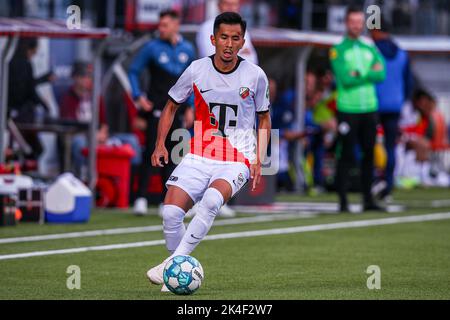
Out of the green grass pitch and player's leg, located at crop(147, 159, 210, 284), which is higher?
player's leg, located at crop(147, 159, 210, 284)

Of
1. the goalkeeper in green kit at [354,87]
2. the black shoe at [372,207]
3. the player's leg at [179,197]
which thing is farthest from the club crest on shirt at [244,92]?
the black shoe at [372,207]

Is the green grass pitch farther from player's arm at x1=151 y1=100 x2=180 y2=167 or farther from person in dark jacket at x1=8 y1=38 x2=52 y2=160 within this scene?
person in dark jacket at x1=8 y1=38 x2=52 y2=160

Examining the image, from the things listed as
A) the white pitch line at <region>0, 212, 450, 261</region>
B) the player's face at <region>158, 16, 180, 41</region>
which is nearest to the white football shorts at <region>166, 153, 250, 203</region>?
the white pitch line at <region>0, 212, 450, 261</region>

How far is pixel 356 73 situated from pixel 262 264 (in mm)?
5949

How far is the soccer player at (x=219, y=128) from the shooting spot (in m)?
8.84

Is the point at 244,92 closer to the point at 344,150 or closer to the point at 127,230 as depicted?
the point at 127,230

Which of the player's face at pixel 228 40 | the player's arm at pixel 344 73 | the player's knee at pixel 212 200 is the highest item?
the player's face at pixel 228 40

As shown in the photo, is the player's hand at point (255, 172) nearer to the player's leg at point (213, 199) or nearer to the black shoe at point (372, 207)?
the player's leg at point (213, 199)

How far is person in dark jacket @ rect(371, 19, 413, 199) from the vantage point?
1764 cm

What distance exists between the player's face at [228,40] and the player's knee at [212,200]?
0.96 metres

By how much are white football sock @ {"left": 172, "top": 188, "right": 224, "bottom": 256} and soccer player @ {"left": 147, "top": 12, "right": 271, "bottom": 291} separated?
0.08 metres

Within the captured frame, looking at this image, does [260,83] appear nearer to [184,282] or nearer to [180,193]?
[180,193]

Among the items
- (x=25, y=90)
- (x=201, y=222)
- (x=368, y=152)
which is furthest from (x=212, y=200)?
(x=25, y=90)

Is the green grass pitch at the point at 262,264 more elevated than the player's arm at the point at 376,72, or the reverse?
the player's arm at the point at 376,72
